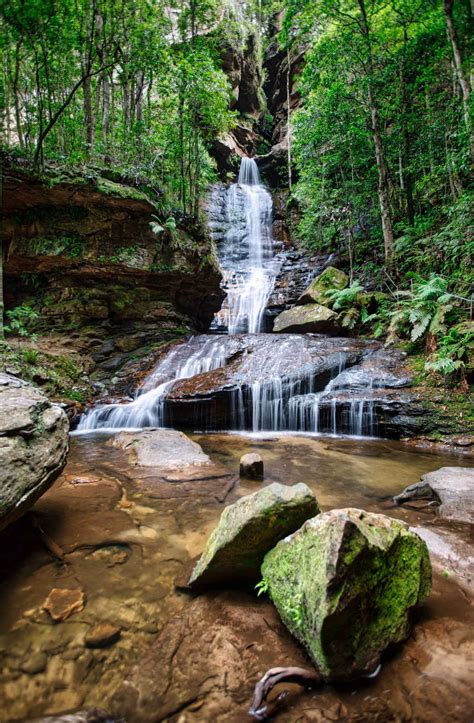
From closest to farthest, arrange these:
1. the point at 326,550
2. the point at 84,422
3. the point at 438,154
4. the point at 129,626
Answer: the point at 326,550, the point at 129,626, the point at 84,422, the point at 438,154

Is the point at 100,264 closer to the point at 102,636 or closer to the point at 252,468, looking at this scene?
the point at 252,468

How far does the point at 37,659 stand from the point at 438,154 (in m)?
14.7

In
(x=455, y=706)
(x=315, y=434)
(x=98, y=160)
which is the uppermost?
(x=98, y=160)

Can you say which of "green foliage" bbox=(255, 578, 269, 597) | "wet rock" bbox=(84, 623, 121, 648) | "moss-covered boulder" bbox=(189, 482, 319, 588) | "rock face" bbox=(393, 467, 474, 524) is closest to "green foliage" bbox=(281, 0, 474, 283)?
"rock face" bbox=(393, 467, 474, 524)

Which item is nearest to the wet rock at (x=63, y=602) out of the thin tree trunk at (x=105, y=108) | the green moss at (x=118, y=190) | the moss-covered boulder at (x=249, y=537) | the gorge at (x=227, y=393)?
the gorge at (x=227, y=393)

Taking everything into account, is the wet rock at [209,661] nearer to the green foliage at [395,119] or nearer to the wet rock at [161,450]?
the wet rock at [161,450]

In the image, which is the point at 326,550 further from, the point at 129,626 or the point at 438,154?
the point at 438,154

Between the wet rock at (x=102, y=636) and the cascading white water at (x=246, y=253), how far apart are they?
12.4 metres

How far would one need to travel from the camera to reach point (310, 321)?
11617 mm

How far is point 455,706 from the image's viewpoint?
1.56 metres

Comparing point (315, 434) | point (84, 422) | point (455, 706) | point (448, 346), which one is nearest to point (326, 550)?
point (455, 706)

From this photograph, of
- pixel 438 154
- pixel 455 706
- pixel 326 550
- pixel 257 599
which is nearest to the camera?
pixel 455 706

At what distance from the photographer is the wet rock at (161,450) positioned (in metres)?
5.16

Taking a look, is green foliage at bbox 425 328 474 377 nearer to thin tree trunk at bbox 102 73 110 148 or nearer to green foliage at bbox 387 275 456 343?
green foliage at bbox 387 275 456 343
